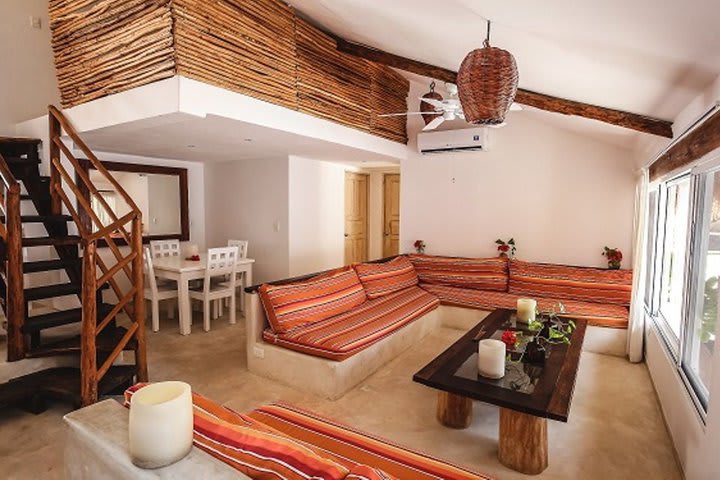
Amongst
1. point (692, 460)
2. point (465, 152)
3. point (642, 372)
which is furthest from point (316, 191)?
point (692, 460)

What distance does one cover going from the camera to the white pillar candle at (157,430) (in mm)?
1001

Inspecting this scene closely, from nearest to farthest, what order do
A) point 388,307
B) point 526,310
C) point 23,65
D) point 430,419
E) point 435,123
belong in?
point 430,419 < point 526,310 < point 435,123 < point 388,307 < point 23,65

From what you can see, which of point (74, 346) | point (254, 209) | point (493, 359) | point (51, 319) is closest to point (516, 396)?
point (493, 359)

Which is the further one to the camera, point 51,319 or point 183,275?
point 183,275

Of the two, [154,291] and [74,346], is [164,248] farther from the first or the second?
[74,346]

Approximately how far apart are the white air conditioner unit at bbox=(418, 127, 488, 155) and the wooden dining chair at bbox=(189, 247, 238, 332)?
9.14ft

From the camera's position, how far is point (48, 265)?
3.05 meters

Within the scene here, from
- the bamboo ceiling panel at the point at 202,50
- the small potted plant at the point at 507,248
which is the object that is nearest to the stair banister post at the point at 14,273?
the bamboo ceiling panel at the point at 202,50

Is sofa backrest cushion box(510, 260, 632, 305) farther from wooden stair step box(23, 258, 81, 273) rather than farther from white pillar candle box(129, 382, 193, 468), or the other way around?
wooden stair step box(23, 258, 81, 273)

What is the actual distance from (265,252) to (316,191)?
1.13 meters

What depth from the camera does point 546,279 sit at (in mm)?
4324

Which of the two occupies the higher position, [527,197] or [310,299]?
[527,197]

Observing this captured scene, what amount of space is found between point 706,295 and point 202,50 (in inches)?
141

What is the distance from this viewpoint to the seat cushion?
2834 mm
